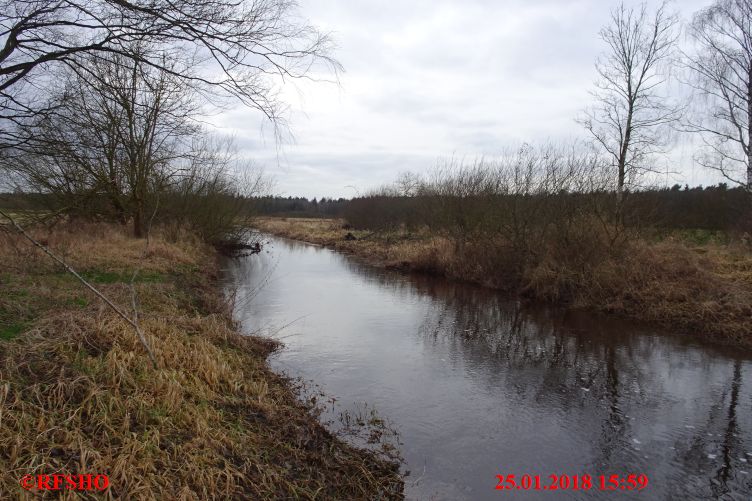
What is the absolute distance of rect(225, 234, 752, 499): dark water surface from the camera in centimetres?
502

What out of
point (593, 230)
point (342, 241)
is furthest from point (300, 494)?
point (342, 241)

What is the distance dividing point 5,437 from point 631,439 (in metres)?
6.24

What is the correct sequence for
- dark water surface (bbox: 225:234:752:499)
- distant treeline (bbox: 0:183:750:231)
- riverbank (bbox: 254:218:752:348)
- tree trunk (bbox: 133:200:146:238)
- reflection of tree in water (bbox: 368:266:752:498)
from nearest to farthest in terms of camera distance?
1. dark water surface (bbox: 225:234:752:499)
2. reflection of tree in water (bbox: 368:266:752:498)
3. riverbank (bbox: 254:218:752:348)
4. distant treeline (bbox: 0:183:750:231)
5. tree trunk (bbox: 133:200:146:238)

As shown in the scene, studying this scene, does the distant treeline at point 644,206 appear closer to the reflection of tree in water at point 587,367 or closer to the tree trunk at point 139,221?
the reflection of tree in water at point 587,367

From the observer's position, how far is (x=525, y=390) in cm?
720

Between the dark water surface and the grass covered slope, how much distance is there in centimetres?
102

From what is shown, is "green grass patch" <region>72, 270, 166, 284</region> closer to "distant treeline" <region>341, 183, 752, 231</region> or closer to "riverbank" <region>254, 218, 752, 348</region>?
"riverbank" <region>254, 218, 752, 348</region>

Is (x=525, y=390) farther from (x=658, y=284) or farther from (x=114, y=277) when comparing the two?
(x=114, y=277)

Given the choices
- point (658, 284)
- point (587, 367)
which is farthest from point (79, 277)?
point (658, 284)

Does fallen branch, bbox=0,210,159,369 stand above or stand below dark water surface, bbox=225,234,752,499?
above
